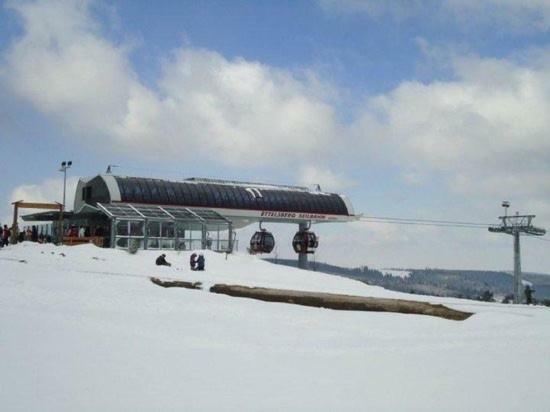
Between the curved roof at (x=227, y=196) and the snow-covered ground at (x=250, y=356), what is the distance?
33.8m

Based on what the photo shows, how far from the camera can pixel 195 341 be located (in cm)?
923

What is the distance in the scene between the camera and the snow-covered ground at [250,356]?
21.3ft

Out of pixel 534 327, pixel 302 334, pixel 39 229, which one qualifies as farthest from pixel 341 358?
pixel 39 229

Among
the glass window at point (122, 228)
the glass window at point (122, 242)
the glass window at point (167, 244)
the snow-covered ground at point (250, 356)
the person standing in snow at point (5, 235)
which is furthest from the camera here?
the glass window at point (167, 244)

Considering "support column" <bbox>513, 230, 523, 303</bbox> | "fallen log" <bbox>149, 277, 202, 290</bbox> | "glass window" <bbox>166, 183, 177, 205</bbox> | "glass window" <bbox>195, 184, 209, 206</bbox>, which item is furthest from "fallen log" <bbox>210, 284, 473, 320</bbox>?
"support column" <bbox>513, 230, 523, 303</bbox>

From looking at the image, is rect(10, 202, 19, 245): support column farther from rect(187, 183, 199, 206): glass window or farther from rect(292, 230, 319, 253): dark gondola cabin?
rect(292, 230, 319, 253): dark gondola cabin

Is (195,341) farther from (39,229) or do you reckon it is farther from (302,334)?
(39,229)

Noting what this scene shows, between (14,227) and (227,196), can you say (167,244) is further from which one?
(227,196)

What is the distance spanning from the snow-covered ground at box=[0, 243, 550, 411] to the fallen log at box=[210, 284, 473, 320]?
36 cm

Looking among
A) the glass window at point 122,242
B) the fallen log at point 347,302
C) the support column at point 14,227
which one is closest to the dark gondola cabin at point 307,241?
the glass window at point 122,242

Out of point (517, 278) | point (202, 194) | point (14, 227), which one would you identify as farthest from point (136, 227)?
point (517, 278)

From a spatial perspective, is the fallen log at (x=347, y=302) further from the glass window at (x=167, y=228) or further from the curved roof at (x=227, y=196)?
the curved roof at (x=227, y=196)

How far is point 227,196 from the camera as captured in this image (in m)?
52.6

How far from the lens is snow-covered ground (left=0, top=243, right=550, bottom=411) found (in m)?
6.48
